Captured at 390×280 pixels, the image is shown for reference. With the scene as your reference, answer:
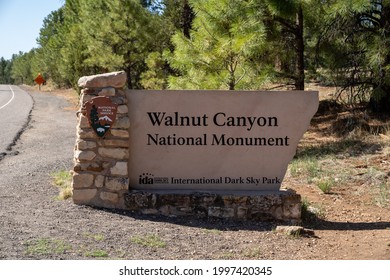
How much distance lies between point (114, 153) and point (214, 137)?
1.23 m

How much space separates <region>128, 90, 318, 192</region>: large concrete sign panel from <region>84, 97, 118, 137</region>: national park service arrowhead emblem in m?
0.33

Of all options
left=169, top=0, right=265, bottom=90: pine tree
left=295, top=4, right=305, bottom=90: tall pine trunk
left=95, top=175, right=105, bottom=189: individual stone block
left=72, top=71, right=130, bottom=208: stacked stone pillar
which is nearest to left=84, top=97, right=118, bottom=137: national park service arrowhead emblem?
left=72, top=71, right=130, bottom=208: stacked stone pillar

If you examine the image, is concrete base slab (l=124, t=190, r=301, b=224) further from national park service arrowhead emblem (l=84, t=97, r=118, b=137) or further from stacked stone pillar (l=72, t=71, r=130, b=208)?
national park service arrowhead emblem (l=84, t=97, r=118, b=137)

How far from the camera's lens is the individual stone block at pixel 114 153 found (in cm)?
623

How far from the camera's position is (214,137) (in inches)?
253

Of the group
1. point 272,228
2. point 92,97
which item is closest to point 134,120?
point 92,97

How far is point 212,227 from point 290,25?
7.54m

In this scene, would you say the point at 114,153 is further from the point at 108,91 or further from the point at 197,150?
the point at 197,150

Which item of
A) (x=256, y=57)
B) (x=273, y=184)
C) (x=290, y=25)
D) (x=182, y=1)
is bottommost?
(x=273, y=184)

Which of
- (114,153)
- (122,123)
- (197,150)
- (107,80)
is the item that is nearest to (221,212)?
(197,150)

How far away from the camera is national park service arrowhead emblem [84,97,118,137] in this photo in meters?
6.19

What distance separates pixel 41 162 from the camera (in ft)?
31.3

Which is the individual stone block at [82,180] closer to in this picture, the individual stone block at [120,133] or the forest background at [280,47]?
the individual stone block at [120,133]

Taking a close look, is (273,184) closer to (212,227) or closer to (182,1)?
(212,227)
